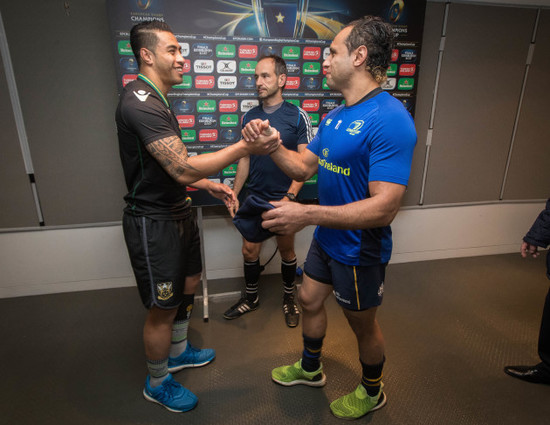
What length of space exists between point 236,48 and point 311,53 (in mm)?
548

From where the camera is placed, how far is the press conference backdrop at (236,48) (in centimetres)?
217

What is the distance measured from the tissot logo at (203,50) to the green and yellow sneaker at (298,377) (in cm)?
202

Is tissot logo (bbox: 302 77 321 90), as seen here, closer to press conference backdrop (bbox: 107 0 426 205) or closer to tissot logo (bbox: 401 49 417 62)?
press conference backdrop (bbox: 107 0 426 205)

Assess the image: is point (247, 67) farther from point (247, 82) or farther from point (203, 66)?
point (203, 66)

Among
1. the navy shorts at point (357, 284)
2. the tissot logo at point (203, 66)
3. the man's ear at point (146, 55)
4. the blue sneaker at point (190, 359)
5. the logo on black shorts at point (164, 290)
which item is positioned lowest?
the blue sneaker at point (190, 359)

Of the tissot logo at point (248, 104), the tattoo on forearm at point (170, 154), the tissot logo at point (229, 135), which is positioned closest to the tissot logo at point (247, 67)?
the tissot logo at point (248, 104)

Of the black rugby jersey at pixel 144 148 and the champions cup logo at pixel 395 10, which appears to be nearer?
the black rugby jersey at pixel 144 148

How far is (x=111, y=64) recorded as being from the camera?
7.53 feet

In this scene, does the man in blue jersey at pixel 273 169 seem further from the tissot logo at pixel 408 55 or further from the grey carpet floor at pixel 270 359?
the tissot logo at pixel 408 55

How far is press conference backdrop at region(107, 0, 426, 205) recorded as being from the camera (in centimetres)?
217

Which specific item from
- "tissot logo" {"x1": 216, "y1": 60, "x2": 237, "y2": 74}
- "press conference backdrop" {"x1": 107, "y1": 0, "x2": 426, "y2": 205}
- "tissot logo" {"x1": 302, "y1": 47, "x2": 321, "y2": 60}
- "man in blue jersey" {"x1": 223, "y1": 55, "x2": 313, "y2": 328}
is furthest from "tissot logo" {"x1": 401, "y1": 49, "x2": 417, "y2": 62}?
"tissot logo" {"x1": 216, "y1": 60, "x2": 237, "y2": 74}

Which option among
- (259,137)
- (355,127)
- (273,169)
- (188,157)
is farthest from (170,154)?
(273,169)

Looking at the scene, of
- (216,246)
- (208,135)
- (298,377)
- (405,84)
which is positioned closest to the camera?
(298,377)

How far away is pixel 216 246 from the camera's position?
2.84 meters
